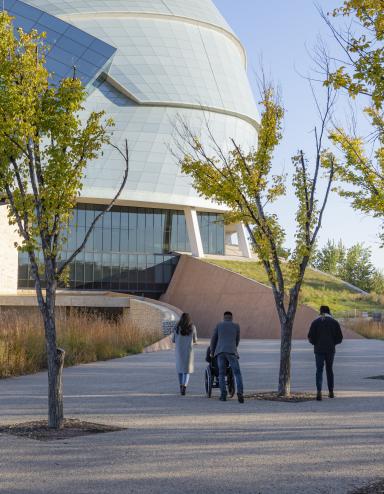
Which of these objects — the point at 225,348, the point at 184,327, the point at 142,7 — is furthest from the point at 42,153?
the point at 142,7

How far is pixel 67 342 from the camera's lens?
21703mm

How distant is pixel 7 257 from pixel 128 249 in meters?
9.60

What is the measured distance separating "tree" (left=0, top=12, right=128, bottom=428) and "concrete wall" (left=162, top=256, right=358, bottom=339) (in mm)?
30939

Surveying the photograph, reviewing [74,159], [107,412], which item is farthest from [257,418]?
[74,159]

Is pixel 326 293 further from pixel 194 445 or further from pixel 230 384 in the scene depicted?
pixel 194 445

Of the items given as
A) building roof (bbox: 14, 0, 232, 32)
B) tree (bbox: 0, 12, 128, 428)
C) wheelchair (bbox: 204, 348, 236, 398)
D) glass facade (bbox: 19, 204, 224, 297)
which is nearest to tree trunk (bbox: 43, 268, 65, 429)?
tree (bbox: 0, 12, 128, 428)

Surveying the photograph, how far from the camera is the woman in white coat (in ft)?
47.7

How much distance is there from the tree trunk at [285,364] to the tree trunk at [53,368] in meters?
5.04

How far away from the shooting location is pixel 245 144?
189ft

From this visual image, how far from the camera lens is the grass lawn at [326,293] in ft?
145

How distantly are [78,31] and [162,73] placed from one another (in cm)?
757

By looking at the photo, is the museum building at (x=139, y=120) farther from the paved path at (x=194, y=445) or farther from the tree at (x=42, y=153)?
the tree at (x=42, y=153)

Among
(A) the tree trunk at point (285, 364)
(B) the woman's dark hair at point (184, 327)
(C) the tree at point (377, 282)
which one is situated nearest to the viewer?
(A) the tree trunk at point (285, 364)

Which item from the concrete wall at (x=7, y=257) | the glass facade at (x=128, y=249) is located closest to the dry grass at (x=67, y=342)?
the concrete wall at (x=7, y=257)
